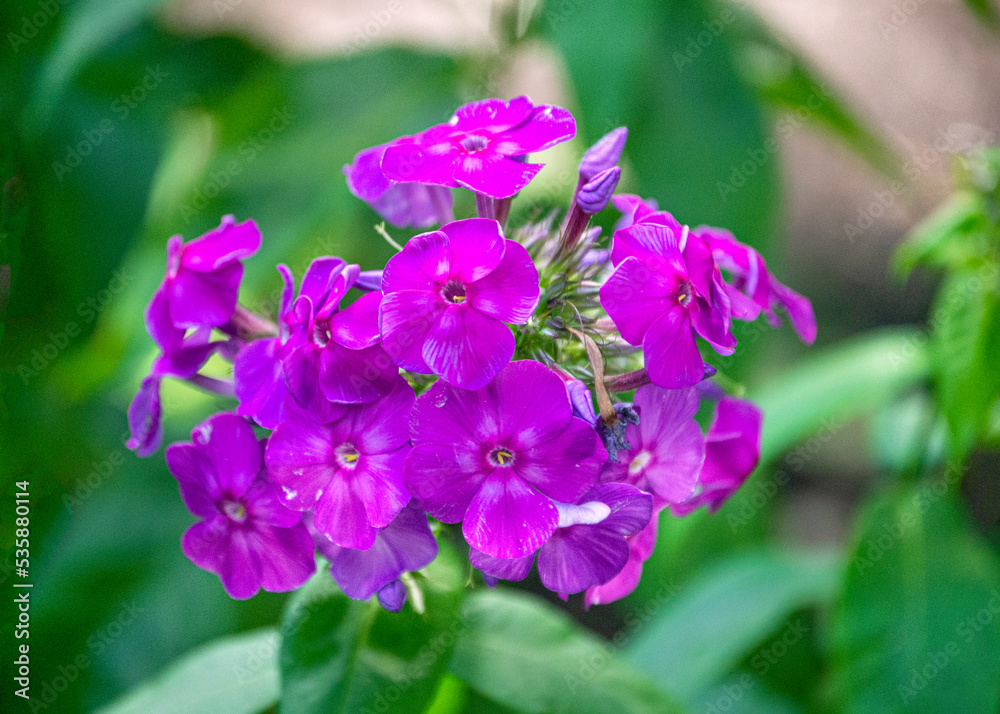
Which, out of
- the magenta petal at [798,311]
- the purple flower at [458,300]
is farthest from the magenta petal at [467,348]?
the magenta petal at [798,311]

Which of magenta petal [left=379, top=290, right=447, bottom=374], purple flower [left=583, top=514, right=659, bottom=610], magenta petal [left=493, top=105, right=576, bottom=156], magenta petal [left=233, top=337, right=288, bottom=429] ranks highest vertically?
magenta petal [left=493, top=105, right=576, bottom=156]

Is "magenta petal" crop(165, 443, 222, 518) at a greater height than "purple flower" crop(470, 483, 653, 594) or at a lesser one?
lesser

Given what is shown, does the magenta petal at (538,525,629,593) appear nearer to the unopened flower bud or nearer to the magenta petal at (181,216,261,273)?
the unopened flower bud

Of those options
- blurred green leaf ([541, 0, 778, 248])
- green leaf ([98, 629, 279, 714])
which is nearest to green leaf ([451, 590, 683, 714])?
green leaf ([98, 629, 279, 714])

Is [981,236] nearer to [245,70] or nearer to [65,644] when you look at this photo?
[245,70]

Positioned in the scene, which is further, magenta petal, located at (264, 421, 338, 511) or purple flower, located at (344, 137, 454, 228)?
purple flower, located at (344, 137, 454, 228)

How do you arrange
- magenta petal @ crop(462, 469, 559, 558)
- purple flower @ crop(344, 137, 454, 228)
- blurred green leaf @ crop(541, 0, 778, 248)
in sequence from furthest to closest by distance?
blurred green leaf @ crop(541, 0, 778, 248) → purple flower @ crop(344, 137, 454, 228) → magenta petal @ crop(462, 469, 559, 558)

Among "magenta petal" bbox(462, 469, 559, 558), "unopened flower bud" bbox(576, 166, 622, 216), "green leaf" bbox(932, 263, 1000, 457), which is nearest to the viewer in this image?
"magenta petal" bbox(462, 469, 559, 558)

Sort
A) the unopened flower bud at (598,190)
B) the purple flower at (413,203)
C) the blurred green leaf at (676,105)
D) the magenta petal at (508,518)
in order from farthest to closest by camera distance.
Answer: the blurred green leaf at (676,105) → the purple flower at (413,203) → the unopened flower bud at (598,190) → the magenta petal at (508,518)

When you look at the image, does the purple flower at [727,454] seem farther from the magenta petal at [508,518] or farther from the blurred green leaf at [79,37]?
the blurred green leaf at [79,37]
